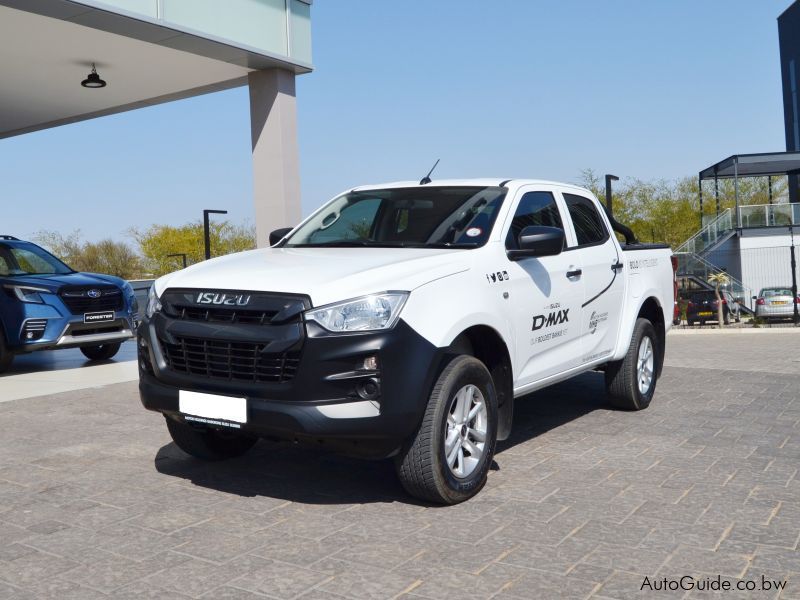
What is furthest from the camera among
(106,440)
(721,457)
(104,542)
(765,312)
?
(765,312)

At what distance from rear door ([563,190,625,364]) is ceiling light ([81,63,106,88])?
843 cm

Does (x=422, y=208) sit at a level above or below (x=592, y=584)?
above

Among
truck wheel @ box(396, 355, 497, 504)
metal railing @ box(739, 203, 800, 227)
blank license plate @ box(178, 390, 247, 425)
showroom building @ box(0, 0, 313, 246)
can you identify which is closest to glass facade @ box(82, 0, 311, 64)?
showroom building @ box(0, 0, 313, 246)

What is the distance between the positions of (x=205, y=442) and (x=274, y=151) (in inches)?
296

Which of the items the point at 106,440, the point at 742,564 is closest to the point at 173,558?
the point at 742,564

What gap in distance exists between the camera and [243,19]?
1135 centimetres

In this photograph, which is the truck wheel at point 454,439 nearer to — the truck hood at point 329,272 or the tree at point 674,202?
the truck hood at point 329,272

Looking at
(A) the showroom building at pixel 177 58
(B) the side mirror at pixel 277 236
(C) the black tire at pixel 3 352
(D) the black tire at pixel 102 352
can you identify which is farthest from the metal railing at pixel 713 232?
(B) the side mirror at pixel 277 236

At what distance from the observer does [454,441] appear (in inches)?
182

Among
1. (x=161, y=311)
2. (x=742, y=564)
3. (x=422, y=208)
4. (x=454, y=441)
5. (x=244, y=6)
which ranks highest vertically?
(x=244, y=6)

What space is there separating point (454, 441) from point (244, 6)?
8514 millimetres

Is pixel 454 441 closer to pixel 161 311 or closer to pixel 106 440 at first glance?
pixel 161 311

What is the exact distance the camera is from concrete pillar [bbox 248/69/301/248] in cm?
1223

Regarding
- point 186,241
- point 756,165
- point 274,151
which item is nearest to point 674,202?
point 756,165
